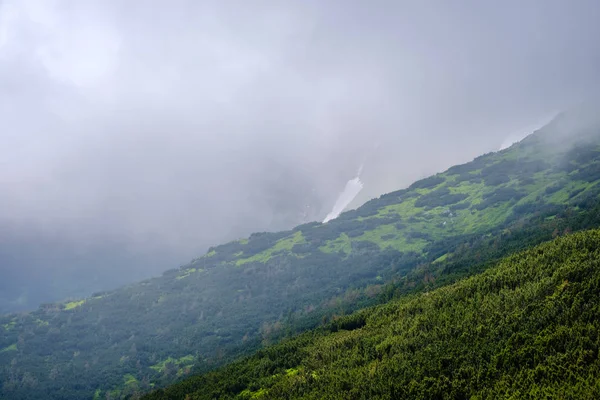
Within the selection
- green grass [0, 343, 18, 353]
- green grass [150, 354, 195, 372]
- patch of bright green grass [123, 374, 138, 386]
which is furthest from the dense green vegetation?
green grass [0, 343, 18, 353]

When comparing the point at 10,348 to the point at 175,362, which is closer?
the point at 175,362

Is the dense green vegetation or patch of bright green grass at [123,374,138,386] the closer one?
the dense green vegetation

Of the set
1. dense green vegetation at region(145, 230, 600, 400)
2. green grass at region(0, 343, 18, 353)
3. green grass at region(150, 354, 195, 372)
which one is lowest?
green grass at region(150, 354, 195, 372)

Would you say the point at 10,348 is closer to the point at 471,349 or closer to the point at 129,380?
the point at 129,380

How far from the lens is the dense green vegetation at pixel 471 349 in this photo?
1314 inches

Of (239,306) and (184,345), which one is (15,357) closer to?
(184,345)

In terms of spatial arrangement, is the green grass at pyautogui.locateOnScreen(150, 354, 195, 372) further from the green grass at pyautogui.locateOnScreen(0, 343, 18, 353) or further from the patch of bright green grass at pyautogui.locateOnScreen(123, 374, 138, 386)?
the green grass at pyautogui.locateOnScreen(0, 343, 18, 353)

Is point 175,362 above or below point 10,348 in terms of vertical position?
below

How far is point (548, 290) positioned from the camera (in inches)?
1772

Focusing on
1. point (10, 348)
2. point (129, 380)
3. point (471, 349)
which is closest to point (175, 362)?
point (129, 380)

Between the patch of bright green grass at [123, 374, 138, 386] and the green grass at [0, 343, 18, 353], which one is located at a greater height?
the green grass at [0, 343, 18, 353]

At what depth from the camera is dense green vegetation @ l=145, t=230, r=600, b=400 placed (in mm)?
33375

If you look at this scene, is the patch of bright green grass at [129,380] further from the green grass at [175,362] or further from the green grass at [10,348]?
the green grass at [10,348]

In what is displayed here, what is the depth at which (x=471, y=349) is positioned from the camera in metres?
40.2
